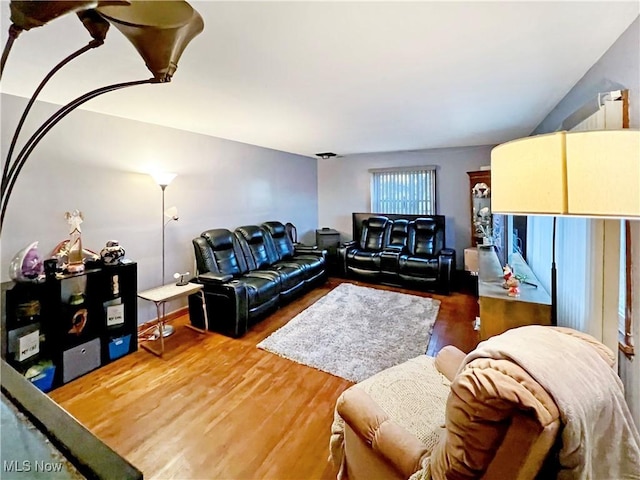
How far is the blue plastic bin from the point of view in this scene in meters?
2.27

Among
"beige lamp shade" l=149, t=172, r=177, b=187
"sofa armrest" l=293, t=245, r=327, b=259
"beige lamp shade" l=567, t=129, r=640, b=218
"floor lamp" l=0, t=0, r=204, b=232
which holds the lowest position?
"sofa armrest" l=293, t=245, r=327, b=259

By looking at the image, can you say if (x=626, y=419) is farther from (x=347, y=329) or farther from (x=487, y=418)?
(x=347, y=329)

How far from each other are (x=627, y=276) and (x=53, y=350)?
12.3 ft

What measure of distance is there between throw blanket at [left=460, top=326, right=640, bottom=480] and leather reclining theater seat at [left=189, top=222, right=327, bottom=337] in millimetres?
2726

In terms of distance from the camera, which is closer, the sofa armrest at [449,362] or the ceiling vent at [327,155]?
the sofa armrest at [449,362]

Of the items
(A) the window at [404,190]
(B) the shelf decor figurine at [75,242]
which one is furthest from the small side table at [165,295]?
(A) the window at [404,190]

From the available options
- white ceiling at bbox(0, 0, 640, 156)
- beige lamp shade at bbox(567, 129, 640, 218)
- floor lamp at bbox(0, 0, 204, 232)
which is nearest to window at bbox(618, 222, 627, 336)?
beige lamp shade at bbox(567, 129, 640, 218)

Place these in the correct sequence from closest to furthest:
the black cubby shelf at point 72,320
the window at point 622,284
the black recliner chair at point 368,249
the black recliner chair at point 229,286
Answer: the window at point 622,284
the black cubby shelf at point 72,320
the black recliner chair at point 229,286
the black recliner chair at point 368,249

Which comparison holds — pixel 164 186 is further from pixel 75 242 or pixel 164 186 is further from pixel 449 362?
pixel 449 362

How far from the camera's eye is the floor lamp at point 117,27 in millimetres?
533

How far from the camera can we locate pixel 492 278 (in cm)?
269

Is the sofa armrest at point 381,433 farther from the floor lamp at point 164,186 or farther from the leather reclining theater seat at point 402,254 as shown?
the leather reclining theater seat at point 402,254

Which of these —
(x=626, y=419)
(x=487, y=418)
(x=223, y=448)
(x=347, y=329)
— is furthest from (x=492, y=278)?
(x=223, y=448)

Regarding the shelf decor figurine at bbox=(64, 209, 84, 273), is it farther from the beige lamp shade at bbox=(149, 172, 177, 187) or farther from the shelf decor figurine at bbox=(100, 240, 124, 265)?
the beige lamp shade at bbox=(149, 172, 177, 187)
